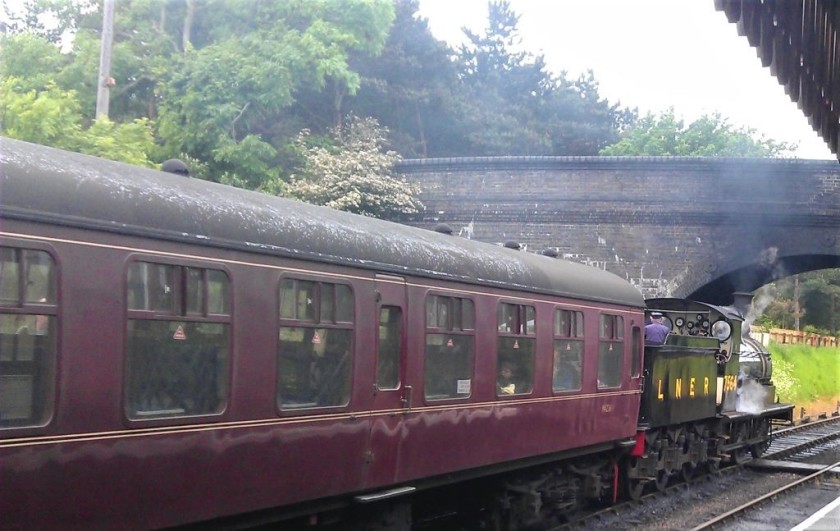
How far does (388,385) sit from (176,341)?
7.40 ft

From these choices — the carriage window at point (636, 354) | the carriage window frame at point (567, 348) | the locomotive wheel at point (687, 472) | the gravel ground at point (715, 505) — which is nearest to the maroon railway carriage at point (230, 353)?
the carriage window frame at point (567, 348)

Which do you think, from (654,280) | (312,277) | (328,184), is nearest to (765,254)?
(654,280)

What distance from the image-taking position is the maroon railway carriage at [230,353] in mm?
4555

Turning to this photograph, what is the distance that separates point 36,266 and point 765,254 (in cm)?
2128

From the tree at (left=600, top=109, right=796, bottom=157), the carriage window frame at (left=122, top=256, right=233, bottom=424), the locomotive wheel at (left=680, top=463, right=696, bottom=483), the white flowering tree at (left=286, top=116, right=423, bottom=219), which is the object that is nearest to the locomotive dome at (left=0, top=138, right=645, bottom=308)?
the carriage window frame at (left=122, top=256, right=233, bottom=424)

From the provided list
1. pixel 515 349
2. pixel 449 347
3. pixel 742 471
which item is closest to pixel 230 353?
→ pixel 449 347

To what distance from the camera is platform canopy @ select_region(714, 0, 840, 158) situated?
652 centimetres

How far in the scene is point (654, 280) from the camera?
956 inches

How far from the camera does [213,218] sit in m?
5.70

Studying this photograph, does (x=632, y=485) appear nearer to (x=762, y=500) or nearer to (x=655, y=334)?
(x=762, y=500)

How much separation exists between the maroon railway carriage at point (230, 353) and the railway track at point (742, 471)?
2.62m

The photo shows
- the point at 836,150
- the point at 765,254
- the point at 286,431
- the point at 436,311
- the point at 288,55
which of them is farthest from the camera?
the point at 288,55

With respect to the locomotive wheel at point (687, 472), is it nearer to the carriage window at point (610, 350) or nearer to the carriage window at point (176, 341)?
the carriage window at point (610, 350)

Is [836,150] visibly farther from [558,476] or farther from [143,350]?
[143,350]
